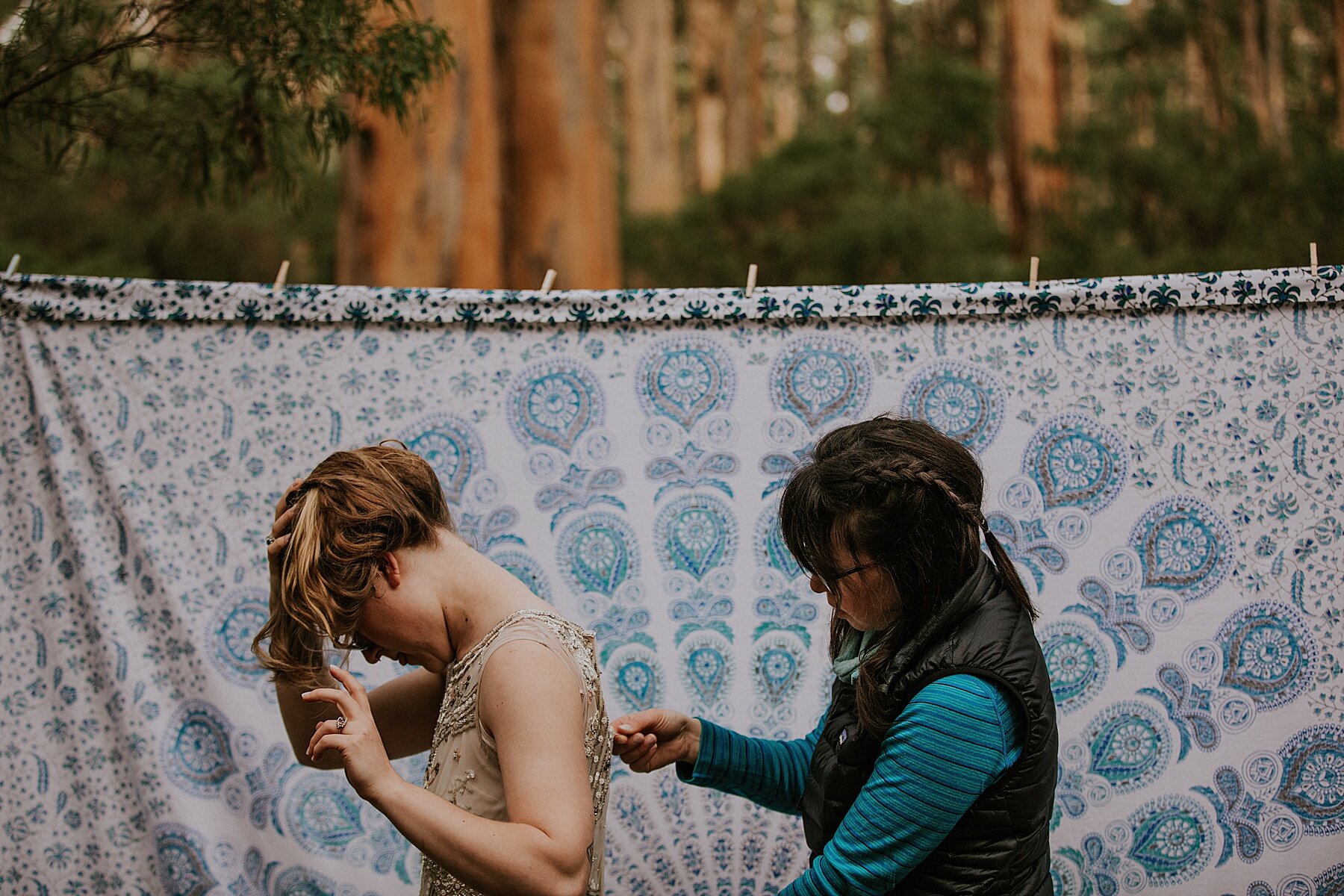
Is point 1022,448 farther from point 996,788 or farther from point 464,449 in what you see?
point 464,449

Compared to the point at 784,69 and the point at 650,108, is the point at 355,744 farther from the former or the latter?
the point at 784,69

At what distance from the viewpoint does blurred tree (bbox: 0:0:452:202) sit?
2602 millimetres

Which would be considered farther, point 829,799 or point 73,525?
point 73,525

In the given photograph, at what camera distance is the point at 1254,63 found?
46.5ft

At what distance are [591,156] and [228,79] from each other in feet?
13.3

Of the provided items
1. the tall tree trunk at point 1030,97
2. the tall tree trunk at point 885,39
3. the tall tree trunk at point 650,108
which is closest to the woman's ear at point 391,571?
the tall tree trunk at point 1030,97

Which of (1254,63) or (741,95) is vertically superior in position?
(741,95)

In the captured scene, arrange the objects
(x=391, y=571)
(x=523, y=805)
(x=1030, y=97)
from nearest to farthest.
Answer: (x=523, y=805), (x=391, y=571), (x=1030, y=97)

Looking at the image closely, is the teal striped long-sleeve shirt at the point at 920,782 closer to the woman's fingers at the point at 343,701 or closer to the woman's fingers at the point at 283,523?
the woman's fingers at the point at 343,701

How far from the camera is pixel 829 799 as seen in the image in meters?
1.65

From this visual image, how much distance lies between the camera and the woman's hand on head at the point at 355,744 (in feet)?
4.94

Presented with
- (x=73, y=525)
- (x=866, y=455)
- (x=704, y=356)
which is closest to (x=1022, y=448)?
(x=704, y=356)

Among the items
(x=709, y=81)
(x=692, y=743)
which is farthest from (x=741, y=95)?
(x=692, y=743)

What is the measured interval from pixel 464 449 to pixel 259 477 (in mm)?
500
